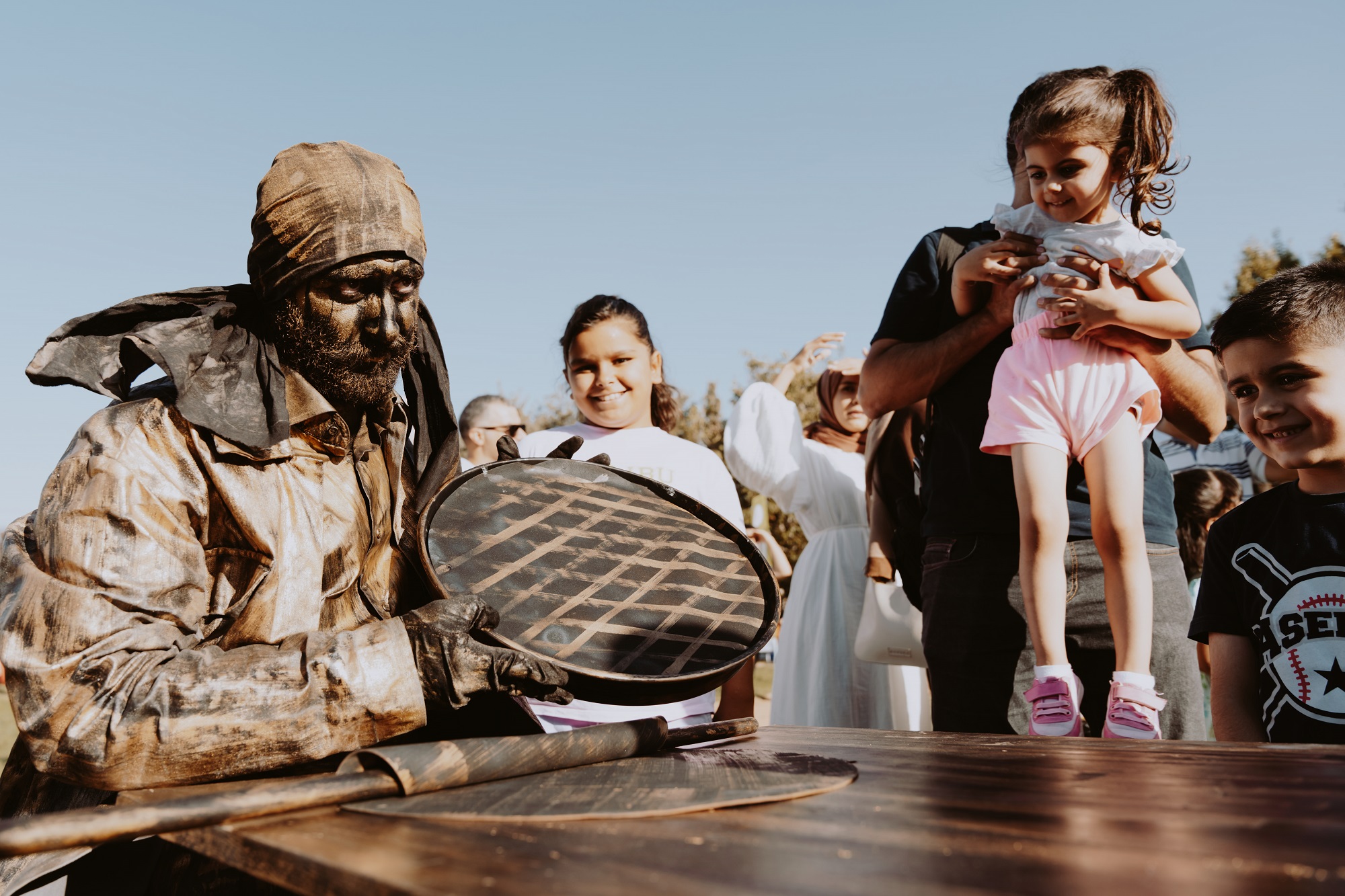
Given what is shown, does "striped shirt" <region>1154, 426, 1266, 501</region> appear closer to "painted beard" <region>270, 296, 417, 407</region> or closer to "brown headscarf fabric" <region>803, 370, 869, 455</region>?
"brown headscarf fabric" <region>803, 370, 869, 455</region>

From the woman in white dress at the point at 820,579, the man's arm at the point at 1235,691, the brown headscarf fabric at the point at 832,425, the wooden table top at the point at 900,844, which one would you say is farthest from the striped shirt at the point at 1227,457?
the wooden table top at the point at 900,844

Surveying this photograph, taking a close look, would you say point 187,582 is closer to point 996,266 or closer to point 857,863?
point 857,863

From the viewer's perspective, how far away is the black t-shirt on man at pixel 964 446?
8.61 ft

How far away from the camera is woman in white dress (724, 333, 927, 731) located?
4.40 meters

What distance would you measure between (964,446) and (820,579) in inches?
76.6

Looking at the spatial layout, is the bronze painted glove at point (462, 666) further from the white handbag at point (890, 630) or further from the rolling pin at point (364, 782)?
the white handbag at point (890, 630)

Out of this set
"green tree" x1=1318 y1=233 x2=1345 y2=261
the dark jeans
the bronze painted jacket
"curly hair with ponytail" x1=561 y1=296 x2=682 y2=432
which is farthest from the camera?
"green tree" x1=1318 y1=233 x2=1345 y2=261

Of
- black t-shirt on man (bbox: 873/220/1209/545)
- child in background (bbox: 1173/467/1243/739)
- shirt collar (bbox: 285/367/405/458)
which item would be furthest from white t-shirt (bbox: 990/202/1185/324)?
child in background (bbox: 1173/467/1243/739)

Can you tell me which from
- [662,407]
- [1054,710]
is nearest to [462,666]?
[1054,710]

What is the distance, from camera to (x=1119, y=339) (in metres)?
2.63

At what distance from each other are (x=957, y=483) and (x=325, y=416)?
5.46 feet

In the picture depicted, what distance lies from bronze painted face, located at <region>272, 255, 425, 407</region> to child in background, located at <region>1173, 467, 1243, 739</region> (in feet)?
14.1

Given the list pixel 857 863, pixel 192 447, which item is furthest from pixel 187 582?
pixel 857 863

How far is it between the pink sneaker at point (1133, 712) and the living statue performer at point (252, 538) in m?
1.38
